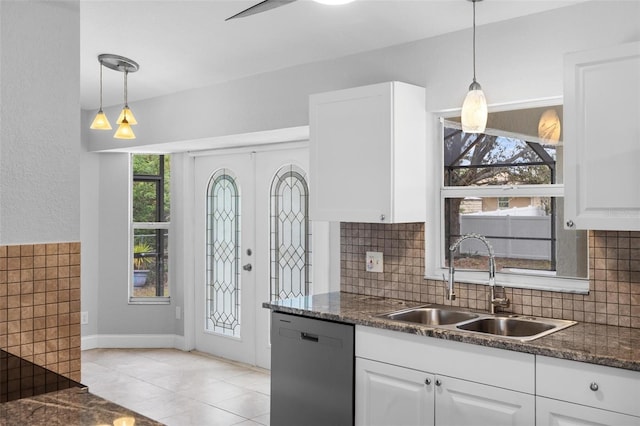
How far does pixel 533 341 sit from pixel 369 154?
135 cm

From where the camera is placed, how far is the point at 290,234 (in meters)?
4.85

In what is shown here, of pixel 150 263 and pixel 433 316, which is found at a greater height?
pixel 150 263

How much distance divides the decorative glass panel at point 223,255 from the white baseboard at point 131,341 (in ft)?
1.61

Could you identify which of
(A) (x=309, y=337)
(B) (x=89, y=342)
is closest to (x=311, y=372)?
(A) (x=309, y=337)

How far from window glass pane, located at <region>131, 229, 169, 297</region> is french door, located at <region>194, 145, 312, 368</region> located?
1.44 ft

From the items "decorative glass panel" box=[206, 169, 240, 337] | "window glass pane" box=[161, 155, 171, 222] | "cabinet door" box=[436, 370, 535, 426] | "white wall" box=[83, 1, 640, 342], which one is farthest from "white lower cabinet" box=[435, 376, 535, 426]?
"window glass pane" box=[161, 155, 171, 222]

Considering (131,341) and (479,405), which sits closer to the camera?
(479,405)

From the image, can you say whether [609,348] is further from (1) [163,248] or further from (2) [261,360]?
(1) [163,248]

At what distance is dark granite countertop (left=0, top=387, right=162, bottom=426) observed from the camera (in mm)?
1386

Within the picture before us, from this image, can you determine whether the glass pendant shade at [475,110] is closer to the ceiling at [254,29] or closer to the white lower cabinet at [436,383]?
the ceiling at [254,29]

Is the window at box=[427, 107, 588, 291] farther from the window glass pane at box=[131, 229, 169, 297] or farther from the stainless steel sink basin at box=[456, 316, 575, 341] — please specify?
the window glass pane at box=[131, 229, 169, 297]

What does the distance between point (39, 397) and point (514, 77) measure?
8.59 feet

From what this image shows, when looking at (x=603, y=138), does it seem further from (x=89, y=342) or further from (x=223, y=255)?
(x=89, y=342)

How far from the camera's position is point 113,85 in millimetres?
4793
